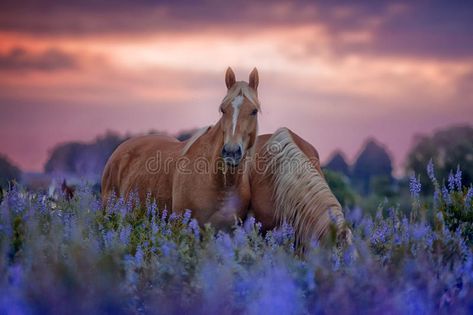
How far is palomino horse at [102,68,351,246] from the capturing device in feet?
21.9

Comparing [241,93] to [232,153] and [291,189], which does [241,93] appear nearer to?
[232,153]

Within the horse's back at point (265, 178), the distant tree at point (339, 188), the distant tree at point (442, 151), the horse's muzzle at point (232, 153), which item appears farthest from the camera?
the distant tree at point (442, 151)

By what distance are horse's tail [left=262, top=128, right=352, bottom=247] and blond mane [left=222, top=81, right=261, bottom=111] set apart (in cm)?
85

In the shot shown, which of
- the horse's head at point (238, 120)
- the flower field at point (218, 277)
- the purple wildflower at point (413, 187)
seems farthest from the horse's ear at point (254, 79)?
the flower field at point (218, 277)

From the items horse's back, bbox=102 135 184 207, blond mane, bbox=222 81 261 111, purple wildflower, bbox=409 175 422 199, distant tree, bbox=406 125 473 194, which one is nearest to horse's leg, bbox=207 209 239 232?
horse's back, bbox=102 135 184 207

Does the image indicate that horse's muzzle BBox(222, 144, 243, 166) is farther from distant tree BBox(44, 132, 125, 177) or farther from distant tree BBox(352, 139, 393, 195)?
distant tree BBox(352, 139, 393, 195)

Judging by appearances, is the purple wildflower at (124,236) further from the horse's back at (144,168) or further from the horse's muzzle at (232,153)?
the horse's back at (144,168)

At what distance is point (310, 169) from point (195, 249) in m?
2.96

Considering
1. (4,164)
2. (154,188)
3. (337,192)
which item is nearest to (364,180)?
(337,192)

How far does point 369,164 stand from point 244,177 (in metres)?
57.3

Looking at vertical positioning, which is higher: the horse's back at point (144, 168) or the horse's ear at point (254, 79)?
the horse's ear at point (254, 79)

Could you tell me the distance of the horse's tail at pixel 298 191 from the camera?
6625 millimetres

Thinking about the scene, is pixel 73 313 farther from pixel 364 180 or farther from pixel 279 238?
pixel 364 180

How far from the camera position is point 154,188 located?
26.6ft
